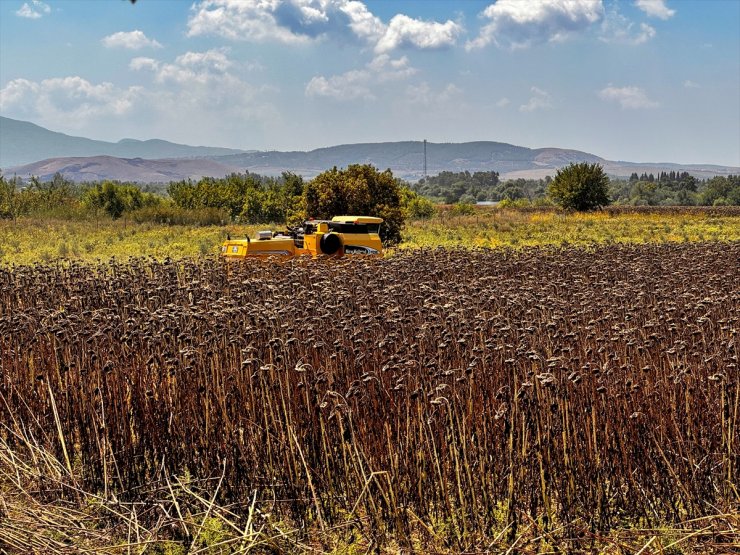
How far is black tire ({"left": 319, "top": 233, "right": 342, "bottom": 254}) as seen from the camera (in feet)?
57.1

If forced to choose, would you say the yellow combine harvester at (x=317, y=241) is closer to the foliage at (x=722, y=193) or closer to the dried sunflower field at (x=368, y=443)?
the dried sunflower field at (x=368, y=443)

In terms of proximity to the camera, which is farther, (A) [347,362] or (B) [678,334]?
(B) [678,334]

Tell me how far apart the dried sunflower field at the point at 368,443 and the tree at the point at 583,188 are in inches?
2074

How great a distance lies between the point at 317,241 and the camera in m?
17.5

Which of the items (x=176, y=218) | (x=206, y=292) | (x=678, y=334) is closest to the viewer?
(x=678, y=334)

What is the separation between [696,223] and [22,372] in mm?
39974

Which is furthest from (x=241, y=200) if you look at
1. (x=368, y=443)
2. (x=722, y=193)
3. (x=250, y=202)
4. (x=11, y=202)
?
(x=722, y=193)

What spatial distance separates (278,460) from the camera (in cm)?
558

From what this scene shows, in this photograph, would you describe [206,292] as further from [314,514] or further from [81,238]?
[81,238]

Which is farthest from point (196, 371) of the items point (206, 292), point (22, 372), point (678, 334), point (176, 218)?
point (176, 218)

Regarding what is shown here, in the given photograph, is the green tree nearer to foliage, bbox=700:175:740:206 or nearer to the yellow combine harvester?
the yellow combine harvester

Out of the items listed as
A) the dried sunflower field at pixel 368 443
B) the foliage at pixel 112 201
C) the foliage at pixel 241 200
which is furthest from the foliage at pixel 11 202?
the dried sunflower field at pixel 368 443

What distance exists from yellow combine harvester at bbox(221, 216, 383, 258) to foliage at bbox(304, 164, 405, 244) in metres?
9.10

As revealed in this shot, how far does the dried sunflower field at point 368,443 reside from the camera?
4.95 meters
